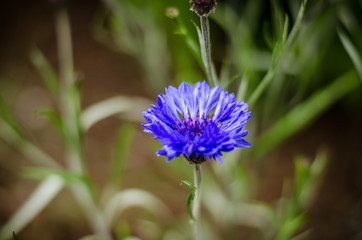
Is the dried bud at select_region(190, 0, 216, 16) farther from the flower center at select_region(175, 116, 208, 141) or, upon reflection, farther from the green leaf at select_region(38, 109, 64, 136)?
the green leaf at select_region(38, 109, 64, 136)

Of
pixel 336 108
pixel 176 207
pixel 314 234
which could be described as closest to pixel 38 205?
pixel 176 207

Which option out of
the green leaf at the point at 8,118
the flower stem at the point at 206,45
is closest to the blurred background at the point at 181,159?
the green leaf at the point at 8,118

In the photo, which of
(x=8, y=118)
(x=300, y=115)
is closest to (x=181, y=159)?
(x=300, y=115)

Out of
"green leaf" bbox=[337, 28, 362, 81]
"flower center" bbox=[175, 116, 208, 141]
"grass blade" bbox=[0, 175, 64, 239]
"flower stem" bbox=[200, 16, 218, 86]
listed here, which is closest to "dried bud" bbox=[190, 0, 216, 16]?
"flower stem" bbox=[200, 16, 218, 86]

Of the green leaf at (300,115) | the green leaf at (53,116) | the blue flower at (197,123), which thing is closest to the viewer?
the blue flower at (197,123)

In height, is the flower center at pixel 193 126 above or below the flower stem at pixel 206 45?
below

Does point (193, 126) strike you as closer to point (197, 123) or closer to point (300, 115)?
point (197, 123)

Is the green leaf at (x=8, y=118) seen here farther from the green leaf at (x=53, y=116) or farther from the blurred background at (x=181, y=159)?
the green leaf at (x=53, y=116)
